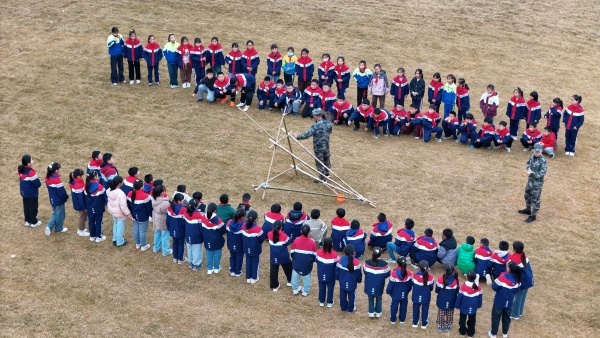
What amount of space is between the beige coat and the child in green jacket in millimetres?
6236

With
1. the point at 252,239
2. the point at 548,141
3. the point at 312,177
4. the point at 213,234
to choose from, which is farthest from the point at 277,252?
the point at 548,141

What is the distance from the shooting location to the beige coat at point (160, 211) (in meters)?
17.5

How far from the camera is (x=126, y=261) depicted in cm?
1762

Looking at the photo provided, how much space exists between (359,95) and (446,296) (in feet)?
37.1

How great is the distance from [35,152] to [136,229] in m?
5.64

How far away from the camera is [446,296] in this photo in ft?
50.2

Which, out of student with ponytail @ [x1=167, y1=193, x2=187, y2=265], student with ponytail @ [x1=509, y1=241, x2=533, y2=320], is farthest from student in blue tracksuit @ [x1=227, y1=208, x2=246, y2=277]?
student with ponytail @ [x1=509, y1=241, x2=533, y2=320]

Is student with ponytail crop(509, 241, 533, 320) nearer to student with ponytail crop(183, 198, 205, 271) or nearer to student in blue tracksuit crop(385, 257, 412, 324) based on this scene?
student in blue tracksuit crop(385, 257, 412, 324)

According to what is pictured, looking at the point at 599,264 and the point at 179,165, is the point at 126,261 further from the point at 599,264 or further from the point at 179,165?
the point at 599,264

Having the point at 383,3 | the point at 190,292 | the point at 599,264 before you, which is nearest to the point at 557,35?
the point at 383,3

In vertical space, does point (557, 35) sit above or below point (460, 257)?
above

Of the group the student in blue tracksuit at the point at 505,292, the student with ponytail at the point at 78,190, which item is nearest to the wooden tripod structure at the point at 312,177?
the student with ponytail at the point at 78,190

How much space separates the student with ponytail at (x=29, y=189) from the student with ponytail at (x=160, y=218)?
2.85m

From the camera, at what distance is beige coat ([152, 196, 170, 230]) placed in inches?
687
